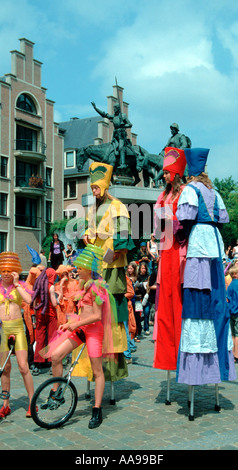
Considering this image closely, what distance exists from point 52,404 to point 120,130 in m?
19.9

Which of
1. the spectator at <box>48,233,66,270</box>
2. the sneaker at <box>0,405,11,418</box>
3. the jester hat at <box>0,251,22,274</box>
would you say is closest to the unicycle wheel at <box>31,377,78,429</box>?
the sneaker at <box>0,405,11,418</box>

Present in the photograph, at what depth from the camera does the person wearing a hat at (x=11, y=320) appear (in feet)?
17.5

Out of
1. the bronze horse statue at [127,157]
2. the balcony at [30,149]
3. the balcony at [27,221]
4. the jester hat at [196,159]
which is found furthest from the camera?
the balcony at [27,221]

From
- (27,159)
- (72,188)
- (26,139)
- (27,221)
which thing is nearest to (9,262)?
(27,221)

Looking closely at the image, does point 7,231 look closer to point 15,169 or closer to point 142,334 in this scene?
point 15,169

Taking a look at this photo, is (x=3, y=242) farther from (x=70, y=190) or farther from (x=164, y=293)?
(x=164, y=293)

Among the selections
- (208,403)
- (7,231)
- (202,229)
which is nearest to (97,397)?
Answer: (208,403)

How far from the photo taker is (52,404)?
15.9 feet

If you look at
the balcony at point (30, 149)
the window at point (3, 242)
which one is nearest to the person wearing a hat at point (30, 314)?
the window at point (3, 242)

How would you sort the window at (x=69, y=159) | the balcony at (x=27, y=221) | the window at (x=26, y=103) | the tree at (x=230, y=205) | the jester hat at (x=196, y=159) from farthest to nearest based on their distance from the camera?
the tree at (x=230, y=205) → the window at (x=69, y=159) → the window at (x=26, y=103) → the balcony at (x=27, y=221) → the jester hat at (x=196, y=159)

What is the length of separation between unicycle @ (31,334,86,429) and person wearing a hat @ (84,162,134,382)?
87 centimetres

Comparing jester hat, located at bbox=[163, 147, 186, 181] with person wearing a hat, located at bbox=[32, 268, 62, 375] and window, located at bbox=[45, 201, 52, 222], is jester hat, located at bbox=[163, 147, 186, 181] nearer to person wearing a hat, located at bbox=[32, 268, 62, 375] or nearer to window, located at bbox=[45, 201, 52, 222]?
person wearing a hat, located at bbox=[32, 268, 62, 375]

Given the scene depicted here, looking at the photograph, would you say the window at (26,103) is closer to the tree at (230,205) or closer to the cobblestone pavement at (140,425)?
the tree at (230,205)

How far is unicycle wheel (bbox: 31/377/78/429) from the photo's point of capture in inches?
187
